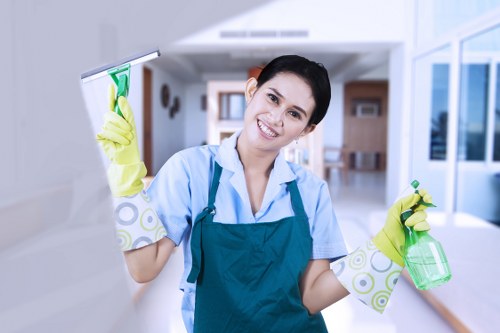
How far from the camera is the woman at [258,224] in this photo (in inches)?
34.1

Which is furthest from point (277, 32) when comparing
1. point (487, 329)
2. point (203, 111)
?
point (203, 111)

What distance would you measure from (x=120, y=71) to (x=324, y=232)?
55 cm

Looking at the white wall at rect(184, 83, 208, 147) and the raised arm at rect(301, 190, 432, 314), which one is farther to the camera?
the white wall at rect(184, 83, 208, 147)

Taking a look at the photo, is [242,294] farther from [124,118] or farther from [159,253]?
[124,118]

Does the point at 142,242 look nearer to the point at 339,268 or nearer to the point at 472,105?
the point at 339,268

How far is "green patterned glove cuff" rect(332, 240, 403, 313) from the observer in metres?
0.87

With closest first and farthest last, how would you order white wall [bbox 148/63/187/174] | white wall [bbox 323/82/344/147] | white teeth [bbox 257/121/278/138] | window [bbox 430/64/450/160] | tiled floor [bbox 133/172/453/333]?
1. white teeth [bbox 257/121/278/138]
2. tiled floor [bbox 133/172/453/333]
3. window [bbox 430/64/450/160]
4. white wall [bbox 148/63/187/174]
5. white wall [bbox 323/82/344/147]

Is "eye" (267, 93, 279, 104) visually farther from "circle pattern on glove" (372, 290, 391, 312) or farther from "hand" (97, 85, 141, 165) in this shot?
"circle pattern on glove" (372, 290, 391, 312)

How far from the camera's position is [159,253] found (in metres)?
0.90

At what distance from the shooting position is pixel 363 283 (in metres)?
0.88

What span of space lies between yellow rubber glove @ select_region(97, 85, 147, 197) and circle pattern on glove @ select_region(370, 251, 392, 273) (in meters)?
0.47

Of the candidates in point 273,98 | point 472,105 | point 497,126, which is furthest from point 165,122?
point 273,98

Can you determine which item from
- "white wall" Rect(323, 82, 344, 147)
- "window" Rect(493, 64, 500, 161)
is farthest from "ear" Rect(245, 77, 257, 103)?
"white wall" Rect(323, 82, 344, 147)

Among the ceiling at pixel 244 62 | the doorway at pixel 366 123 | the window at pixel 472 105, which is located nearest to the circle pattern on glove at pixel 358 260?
the window at pixel 472 105
